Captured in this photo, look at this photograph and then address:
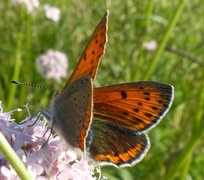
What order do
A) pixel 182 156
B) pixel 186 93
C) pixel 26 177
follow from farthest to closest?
pixel 186 93 → pixel 182 156 → pixel 26 177

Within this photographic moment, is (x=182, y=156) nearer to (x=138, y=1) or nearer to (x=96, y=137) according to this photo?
(x=96, y=137)

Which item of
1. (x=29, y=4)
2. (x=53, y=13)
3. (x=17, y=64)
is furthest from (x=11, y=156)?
(x=53, y=13)

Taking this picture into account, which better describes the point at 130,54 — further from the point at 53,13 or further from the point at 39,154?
the point at 39,154

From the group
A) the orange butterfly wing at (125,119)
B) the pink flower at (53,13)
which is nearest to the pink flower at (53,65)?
the pink flower at (53,13)

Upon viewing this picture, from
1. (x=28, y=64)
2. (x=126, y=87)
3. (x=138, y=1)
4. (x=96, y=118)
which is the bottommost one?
(x=28, y=64)

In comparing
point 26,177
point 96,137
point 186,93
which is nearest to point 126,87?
point 96,137

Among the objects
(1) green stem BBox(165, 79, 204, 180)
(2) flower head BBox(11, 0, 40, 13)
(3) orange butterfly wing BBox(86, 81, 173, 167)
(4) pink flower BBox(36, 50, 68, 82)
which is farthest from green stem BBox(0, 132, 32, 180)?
(4) pink flower BBox(36, 50, 68, 82)
